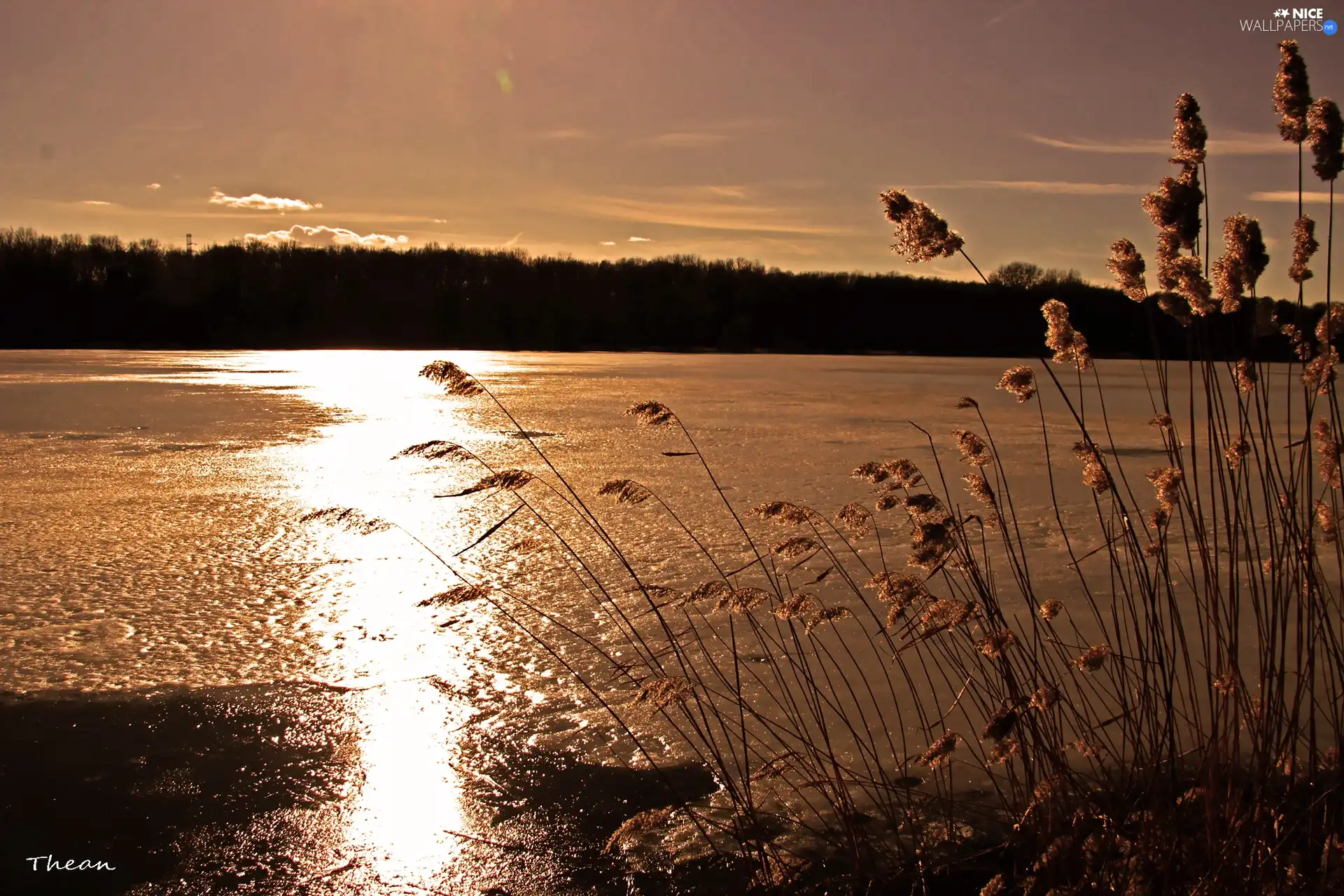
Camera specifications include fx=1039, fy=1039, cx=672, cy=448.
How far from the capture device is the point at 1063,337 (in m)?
2.01

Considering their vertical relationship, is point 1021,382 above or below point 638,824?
above

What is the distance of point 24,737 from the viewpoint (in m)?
3.03

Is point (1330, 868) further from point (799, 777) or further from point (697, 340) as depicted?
point (697, 340)

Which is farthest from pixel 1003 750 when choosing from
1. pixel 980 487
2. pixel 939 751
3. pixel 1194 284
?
pixel 1194 284

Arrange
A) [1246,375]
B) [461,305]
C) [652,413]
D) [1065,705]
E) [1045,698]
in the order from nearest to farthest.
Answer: [1045,698], [1246,375], [652,413], [1065,705], [461,305]

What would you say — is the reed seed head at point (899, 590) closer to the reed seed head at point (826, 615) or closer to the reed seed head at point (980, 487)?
the reed seed head at point (826, 615)

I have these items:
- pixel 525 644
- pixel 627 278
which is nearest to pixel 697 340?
pixel 627 278

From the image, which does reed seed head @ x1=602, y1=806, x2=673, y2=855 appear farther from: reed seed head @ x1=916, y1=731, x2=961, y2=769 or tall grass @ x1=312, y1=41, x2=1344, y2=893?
reed seed head @ x1=916, y1=731, x2=961, y2=769

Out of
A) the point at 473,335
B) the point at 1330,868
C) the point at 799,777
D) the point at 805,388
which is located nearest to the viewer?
the point at 1330,868

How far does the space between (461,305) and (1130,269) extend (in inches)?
2620

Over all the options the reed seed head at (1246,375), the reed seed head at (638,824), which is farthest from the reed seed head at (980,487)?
the reed seed head at (638,824)

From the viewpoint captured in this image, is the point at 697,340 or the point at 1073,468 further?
the point at 697,340

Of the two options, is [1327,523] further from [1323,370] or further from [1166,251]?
[1166,251]

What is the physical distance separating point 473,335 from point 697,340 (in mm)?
13337
